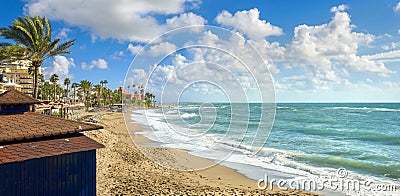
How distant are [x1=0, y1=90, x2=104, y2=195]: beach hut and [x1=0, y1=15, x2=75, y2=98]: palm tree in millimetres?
14203

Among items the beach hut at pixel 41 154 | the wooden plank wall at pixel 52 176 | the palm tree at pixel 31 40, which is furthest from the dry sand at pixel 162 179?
the palm tree at pixel 31 40

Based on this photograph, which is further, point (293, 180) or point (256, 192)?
point (293, 180)

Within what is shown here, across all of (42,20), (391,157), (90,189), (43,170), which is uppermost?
(42,20)

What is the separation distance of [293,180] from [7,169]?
10.5m

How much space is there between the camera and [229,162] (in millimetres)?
15430

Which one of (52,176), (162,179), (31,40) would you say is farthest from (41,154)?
(31,40)

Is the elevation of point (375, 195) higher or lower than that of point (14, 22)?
lower

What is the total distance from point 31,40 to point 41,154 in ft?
53.1

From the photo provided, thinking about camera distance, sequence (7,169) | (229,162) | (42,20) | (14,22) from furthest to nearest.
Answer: (42,20) < (14,22) < (229,162) < (7,169)

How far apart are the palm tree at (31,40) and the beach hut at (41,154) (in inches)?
559

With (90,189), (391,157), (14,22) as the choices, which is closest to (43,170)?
(90,189)

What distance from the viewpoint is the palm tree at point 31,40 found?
57.6ft

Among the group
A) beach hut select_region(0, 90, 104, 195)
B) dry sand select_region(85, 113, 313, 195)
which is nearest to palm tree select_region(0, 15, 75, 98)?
dry sand select_region(85, 113, 313, 195)

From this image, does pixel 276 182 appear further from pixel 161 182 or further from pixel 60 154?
→ pixel 60 154
